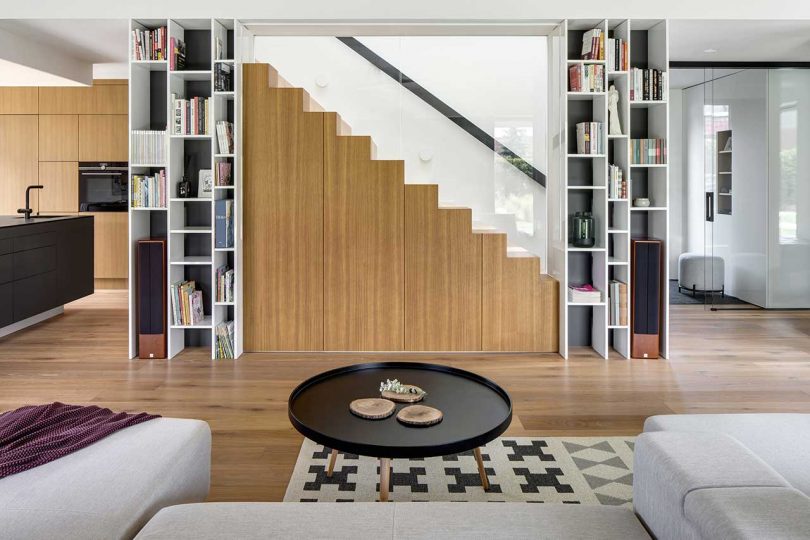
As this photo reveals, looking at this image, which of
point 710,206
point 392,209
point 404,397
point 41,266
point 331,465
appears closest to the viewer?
point 404,397

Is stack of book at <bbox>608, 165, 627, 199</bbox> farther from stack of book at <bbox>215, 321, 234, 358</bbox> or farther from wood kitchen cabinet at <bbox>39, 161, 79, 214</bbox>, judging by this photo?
wood kitchen cabinet at <bbox>39, 161, 79, 214</bbox>

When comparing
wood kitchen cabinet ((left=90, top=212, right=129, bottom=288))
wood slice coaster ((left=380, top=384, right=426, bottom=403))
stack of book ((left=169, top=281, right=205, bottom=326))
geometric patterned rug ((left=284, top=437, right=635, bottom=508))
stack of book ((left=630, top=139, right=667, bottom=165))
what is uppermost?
stack of book ((left=630, top=139, right=667, bottom=165))

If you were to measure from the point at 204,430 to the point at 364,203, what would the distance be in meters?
3.13

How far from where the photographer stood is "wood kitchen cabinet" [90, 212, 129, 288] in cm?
892

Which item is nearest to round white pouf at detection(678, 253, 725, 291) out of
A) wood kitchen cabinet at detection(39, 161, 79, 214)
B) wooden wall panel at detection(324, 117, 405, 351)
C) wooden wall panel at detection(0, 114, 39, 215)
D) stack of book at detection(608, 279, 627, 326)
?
stack of book at detection(608, 279, 627, 326)

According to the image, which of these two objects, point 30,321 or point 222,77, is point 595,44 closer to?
point 222,77

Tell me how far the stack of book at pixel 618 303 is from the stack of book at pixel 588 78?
1.47 m

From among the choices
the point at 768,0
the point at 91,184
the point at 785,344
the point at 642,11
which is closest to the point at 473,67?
the point at 642,11

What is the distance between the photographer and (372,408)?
2.71 m

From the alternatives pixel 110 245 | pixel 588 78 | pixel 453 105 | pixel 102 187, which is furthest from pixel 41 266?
pixel 588 78

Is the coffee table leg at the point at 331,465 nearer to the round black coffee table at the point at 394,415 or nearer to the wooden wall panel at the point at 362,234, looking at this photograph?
the round black coffee table at the point at 394,415

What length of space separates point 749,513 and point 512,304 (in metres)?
3.97

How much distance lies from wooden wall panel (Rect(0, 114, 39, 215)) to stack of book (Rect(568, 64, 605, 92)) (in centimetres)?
688

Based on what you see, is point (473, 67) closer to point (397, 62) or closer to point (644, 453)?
point (397, 62)
